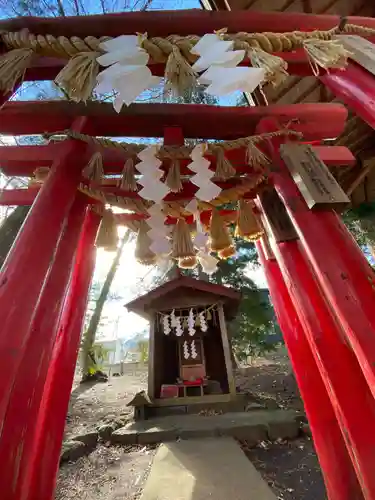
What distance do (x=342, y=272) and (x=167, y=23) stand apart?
1.48 metres

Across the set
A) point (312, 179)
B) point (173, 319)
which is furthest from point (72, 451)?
point (312, 179)

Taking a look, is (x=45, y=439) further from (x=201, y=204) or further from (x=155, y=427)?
(x=155, y=427)

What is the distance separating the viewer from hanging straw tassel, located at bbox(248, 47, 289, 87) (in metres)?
1.19

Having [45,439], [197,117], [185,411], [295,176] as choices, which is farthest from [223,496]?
[185,411]

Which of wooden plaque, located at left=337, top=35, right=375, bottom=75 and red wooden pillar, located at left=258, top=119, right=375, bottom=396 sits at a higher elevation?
wooden plaque, located at left=337, top=35, right=375, bottom=75

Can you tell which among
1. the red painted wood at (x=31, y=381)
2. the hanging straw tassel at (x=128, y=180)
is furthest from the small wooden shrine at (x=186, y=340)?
the hanging straw tassel at (x=128, y=180)

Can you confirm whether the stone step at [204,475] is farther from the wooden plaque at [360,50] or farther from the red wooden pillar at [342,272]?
the wooden plaque at [360,50]

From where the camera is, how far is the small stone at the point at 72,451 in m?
4.22

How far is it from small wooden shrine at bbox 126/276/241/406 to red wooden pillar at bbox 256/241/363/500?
4556 millimetres

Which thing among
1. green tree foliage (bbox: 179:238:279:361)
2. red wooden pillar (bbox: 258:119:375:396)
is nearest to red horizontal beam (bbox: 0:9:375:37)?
red wooden pillar (bbox: 258:119:375:396)

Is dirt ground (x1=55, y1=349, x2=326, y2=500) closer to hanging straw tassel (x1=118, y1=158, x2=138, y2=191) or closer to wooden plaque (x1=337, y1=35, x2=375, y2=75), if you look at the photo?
hanging straw tassel (x1=118, y1=158, x2=138, y2=191)

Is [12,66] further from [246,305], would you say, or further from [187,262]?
[246,305]

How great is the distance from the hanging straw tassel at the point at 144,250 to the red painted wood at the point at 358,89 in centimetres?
136

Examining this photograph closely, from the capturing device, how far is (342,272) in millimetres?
1185
